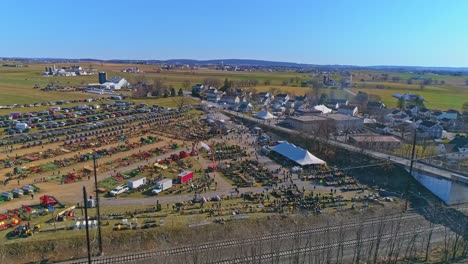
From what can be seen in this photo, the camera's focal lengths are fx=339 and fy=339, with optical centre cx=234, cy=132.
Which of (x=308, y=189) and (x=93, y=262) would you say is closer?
(x=93, y=262)

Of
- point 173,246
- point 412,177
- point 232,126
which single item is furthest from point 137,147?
point 412,177

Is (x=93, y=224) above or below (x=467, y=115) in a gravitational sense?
below

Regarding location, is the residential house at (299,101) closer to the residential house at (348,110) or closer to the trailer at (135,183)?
the residential house at (348,110)

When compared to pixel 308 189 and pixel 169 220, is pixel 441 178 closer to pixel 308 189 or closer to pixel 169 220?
pixel 308 189

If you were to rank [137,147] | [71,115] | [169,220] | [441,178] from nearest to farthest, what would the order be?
[169,220] → [441,178] → [137,147] → [71,115]

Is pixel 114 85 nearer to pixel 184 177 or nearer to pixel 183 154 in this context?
pixel 183 154

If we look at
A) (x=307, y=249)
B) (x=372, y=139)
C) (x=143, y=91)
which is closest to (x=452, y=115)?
(x=372, y=139)
